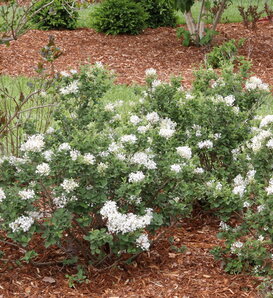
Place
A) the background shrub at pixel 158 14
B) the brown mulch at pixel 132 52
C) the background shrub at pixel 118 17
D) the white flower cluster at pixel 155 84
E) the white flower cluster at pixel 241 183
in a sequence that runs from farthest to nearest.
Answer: the background shrub at pixel 158 14, the background shrub at pixel 118 17, the brown mulch at pixel 132 52, the white flower cluster at pixel 155 84, the white flower cluster at pixel 241 183

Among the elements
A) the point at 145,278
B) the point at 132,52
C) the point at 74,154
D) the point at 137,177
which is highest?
the point at 74,154

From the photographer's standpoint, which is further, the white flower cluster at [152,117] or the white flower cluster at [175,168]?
the white flower cluster at [152,117]

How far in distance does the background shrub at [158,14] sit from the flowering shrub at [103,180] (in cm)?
829

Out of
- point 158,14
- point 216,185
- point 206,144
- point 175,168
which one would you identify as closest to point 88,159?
point 175,168

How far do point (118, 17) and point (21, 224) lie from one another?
28.1 ft

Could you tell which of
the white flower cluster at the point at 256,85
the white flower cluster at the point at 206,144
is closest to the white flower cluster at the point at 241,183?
the white flower cluster at the point at 206,144

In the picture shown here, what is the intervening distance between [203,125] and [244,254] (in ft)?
3.35

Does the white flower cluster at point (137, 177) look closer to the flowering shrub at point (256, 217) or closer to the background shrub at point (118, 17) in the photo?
the flowering shrub at point (256, 217)

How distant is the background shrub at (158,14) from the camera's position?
11.8 metres

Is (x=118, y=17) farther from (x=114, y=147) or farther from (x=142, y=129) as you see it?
(x=114, y=147)

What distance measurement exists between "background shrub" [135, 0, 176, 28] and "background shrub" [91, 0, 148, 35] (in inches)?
29.3

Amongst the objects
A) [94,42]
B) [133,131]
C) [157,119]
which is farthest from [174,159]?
[94,42]

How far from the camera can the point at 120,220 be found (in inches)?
113

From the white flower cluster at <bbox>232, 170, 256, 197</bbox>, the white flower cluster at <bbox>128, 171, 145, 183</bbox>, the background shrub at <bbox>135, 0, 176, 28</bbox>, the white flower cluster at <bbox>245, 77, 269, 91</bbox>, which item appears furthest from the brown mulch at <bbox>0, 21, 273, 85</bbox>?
the white flower cluster at <bbox>128, 171, 145, 183</bbox>
